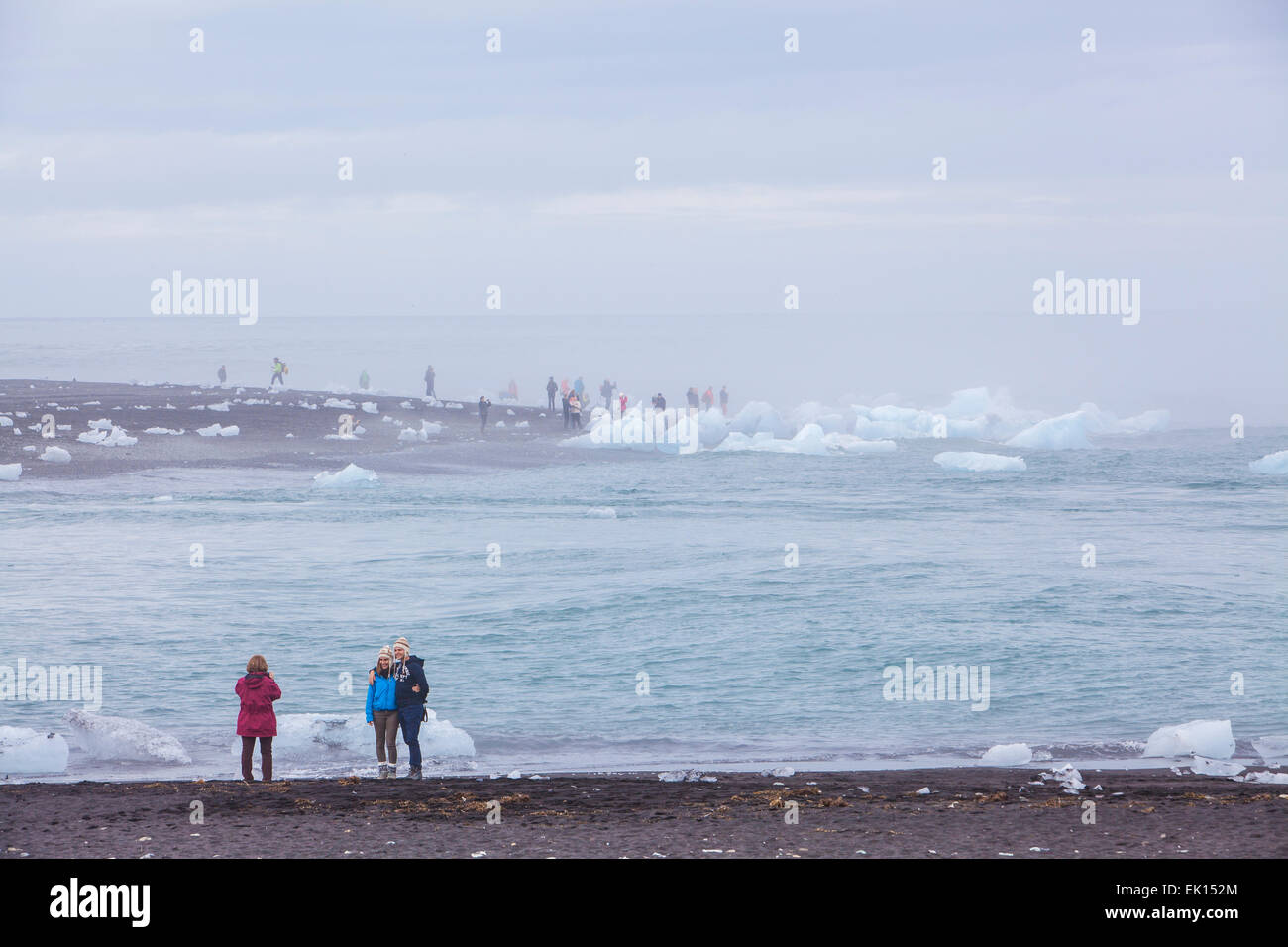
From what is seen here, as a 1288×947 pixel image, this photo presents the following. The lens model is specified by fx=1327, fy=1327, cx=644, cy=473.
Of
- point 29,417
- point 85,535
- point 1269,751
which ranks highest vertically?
point 29,417

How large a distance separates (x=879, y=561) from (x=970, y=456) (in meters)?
24.3

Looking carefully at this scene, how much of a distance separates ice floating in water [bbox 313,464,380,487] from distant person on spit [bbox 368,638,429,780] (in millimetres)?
29130

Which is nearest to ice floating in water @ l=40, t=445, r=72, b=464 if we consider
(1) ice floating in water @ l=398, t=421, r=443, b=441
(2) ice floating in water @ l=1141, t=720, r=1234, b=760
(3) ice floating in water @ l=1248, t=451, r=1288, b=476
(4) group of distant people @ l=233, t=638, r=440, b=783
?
(1) ice floating in water @ l=398, t=421, r=443, b=441

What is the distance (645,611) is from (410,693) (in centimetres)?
1306

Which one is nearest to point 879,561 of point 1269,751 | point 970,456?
point 1269,751

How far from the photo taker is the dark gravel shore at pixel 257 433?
1898 inches

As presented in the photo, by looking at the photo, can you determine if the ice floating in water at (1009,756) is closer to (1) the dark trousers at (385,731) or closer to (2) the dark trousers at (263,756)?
(1) the dark trousers at (385,731)

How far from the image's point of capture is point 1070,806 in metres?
13.4

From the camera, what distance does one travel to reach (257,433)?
55.4 meters

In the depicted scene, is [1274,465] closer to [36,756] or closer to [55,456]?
[55,456]

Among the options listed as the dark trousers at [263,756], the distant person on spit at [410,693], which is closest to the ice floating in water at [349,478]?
the distant person on spit at [410,693]

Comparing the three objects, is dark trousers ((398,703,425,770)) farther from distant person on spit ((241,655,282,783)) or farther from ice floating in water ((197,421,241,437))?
ice floating in water ((197,421,241,437))
